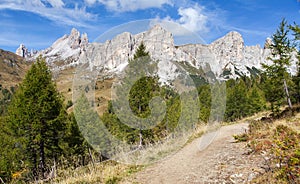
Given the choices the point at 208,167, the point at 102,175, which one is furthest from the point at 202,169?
the point at 102,175

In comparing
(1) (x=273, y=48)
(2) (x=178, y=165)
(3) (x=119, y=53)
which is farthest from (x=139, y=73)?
(1) (x=273, y=48)

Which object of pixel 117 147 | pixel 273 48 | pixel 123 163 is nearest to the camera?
pixel 123 163

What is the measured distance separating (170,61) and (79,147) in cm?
2541

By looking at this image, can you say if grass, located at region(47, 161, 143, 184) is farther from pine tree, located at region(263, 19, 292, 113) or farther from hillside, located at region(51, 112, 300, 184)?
pine tree, located at region(263, 19, 292, 113)

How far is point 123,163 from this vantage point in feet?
34.2

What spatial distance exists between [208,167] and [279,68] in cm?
1538

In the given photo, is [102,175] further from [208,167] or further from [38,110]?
[38,110]

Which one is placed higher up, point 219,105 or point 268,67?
point 268,67

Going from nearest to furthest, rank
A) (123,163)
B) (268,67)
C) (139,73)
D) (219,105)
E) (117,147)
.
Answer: (219,105) < (123,163) < (117,147) < (139,73) < (268,67)

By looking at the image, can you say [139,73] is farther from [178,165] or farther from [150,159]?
[178,165]

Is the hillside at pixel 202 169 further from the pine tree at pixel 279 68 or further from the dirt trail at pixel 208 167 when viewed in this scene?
the pine tree at pixel 279 68

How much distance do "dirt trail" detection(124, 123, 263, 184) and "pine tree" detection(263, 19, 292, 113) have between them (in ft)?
40.4

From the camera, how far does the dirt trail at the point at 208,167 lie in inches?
284

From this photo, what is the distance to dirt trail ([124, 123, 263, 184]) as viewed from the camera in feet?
23.6
